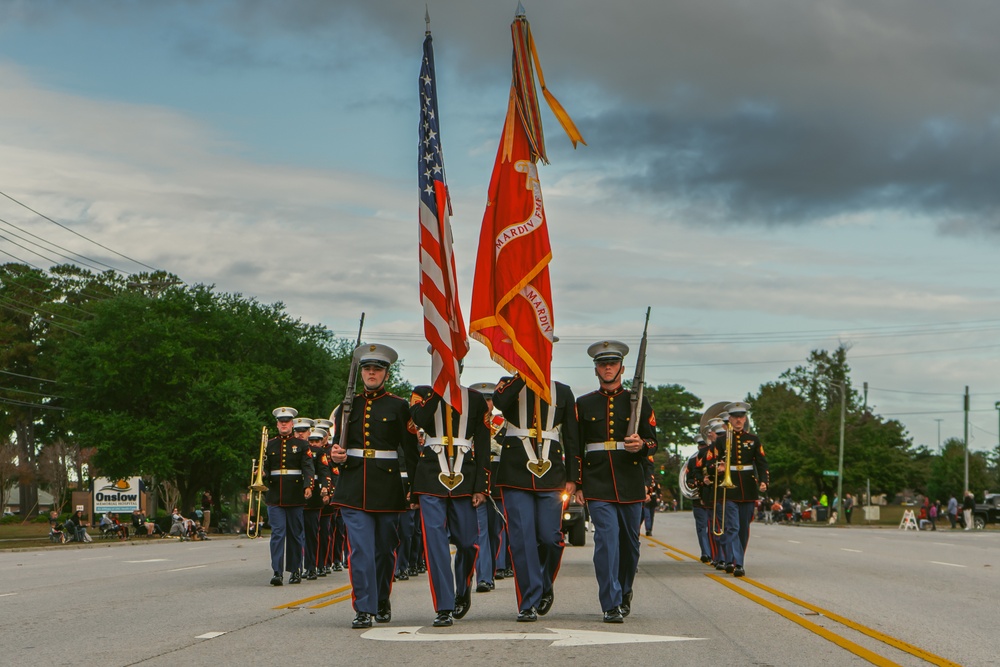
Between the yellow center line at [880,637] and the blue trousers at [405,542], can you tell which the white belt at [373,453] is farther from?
the blue trousers at [405,542]

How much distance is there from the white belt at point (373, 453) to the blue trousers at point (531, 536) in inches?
39.3

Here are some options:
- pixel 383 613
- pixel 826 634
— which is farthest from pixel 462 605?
pixel 826 634

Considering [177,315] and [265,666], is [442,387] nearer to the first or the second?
[265,666]

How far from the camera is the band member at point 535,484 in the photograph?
1092 cm

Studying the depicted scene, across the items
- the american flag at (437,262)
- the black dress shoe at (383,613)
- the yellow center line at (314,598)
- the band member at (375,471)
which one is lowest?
the yellow center line at (314,598)

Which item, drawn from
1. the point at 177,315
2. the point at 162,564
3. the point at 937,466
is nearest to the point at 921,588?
the point at 162,564

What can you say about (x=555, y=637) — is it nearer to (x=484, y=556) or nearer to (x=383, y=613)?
(x=383, y=613)

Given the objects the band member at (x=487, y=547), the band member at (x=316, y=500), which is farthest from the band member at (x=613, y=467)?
the band member at (x=316, y=500)

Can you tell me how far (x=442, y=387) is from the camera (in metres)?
11.3

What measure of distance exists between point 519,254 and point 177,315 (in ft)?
163

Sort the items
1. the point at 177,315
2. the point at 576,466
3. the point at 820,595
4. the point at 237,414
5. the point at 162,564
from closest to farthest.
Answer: the point at 576,466, the point at 820,595, the point at 162,564, the point at 237,414, the point at 177,315

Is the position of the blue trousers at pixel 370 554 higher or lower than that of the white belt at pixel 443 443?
lower

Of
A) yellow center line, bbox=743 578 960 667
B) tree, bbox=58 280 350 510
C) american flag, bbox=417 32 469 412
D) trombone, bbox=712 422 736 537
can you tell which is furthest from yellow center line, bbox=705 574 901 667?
tree, bbox=58 280 350 510

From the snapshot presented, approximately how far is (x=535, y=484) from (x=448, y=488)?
709 mm
